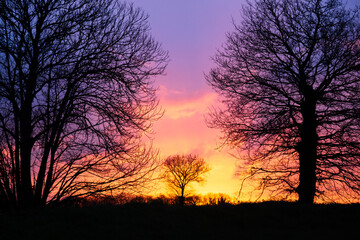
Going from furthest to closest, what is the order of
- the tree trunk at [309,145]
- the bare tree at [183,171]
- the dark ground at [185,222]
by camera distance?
the bare tree at [183,171]
the tree trunk at [309,145]
the dark ground at [185,222]

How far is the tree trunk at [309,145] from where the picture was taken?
13102mm

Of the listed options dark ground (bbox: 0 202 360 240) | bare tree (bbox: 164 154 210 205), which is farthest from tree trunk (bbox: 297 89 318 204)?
bare tree (bbox: 164 154 210 205)

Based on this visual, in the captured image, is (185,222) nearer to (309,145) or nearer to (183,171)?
(309,145)

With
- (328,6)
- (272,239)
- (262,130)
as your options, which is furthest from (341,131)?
(272,239)

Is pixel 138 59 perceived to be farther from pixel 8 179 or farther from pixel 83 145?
pixel 8 179

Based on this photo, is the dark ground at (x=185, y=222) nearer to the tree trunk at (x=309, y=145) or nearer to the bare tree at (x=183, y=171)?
the tree trunk at (x=309, y=145)

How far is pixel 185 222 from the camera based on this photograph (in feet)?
23.1

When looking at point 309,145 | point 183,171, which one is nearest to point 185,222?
point 309,145

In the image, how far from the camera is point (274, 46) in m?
13.5

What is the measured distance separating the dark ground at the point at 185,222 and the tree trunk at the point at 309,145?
172 inches

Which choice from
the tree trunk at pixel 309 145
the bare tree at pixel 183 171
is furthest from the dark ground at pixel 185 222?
the bare tree at pixel 183 171

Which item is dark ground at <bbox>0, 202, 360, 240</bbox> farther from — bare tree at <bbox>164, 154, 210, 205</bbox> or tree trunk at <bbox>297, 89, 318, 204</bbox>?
bare tree at <bbox>164, 154, 210, 205</bbox>

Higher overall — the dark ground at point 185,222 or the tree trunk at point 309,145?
the tree trunk at point 309,145

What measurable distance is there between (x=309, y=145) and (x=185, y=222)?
7.99 metres
